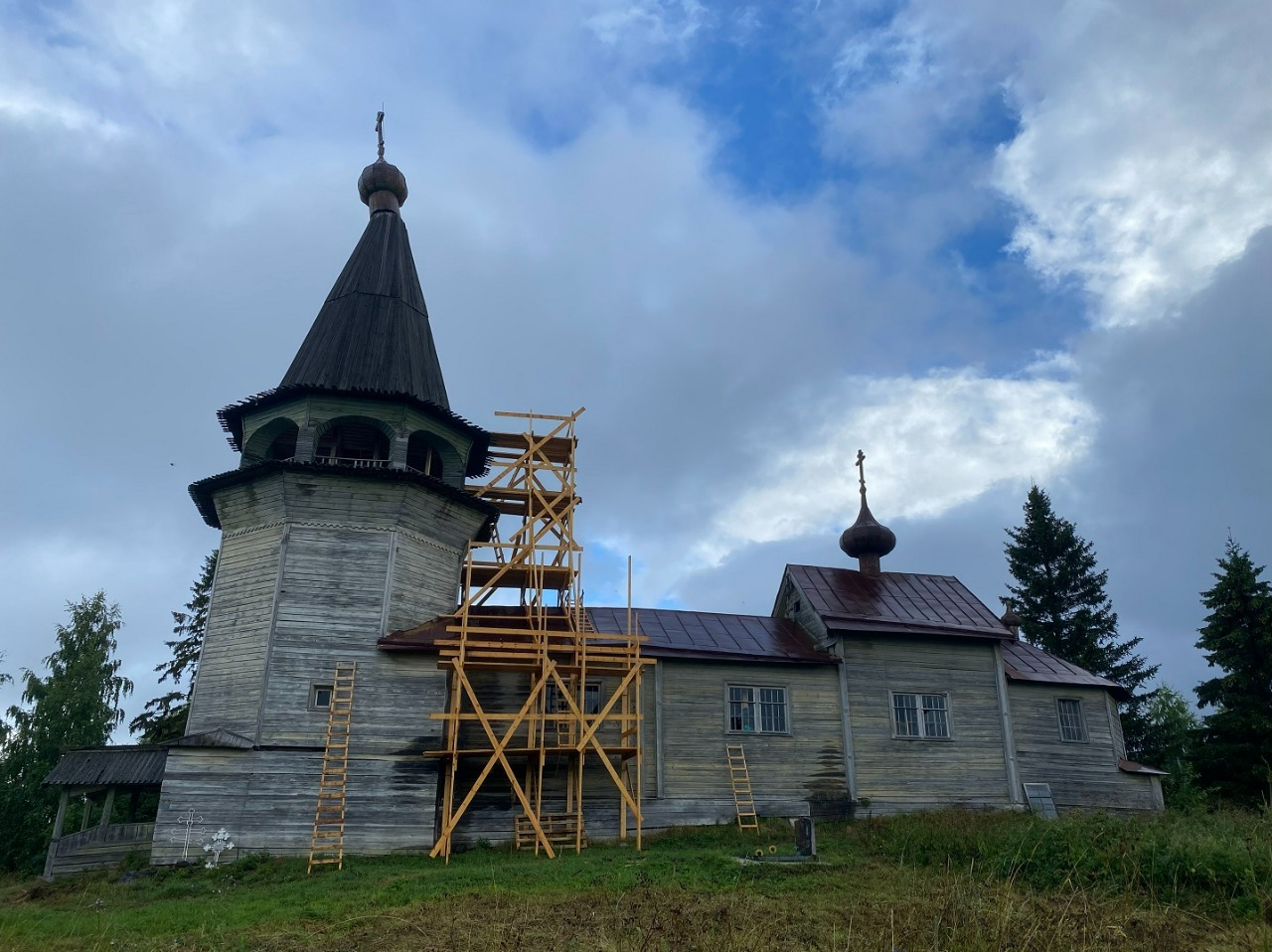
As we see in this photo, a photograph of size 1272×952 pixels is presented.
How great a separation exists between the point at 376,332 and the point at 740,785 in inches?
562

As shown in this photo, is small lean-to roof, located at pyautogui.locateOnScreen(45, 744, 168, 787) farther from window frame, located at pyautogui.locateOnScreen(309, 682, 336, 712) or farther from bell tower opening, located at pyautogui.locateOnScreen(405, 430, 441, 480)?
bell tower opening, located at pyautogui.locateOnScreen(405, 430, 441, 480)

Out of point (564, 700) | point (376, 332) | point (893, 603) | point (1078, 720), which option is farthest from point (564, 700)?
point (1078, 720)

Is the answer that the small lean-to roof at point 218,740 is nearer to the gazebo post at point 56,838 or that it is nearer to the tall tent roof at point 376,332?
the gazebo post at point 56,838

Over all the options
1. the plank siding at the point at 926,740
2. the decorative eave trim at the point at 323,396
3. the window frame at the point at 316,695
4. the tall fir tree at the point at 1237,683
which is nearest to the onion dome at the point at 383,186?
the decorative eave trim at the point at 323,396

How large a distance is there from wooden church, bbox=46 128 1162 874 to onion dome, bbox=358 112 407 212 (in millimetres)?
2303

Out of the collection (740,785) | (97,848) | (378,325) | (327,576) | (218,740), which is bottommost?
(97,848)

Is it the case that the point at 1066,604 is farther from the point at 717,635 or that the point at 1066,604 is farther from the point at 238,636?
the point at 238,636

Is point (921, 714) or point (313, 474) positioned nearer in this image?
point (313, 474)

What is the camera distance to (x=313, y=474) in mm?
20156

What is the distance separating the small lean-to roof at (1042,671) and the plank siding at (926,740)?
4.12ft

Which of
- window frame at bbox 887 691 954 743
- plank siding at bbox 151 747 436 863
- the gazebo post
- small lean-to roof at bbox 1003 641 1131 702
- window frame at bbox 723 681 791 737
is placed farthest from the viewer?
small lean-to roof at bbox 1003 641 1131 702

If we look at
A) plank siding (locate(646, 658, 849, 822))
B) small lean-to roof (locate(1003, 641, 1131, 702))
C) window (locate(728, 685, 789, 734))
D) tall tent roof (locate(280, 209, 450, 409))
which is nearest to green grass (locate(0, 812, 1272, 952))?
plank siding (locate(646, 658, 849, 822))

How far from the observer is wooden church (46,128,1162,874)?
59.6 feet

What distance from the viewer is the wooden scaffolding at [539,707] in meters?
18.2
